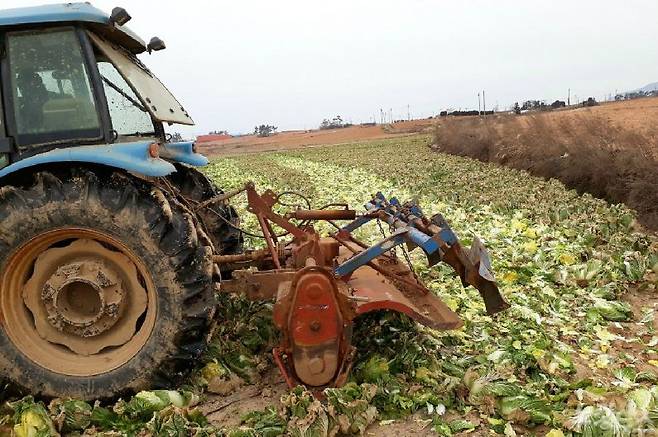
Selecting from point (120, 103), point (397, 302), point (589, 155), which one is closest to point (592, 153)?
point (589, 155)

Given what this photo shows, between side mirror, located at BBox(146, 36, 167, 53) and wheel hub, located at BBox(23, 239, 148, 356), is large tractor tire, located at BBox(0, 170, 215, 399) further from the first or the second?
side mirror, located at BBox(146, 36, 167, 53)

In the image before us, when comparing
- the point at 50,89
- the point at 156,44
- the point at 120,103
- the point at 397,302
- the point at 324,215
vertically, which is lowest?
the point at 397,302

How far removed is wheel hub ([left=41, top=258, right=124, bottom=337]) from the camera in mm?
3920

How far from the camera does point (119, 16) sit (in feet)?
13.9

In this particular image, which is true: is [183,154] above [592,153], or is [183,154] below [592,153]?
above

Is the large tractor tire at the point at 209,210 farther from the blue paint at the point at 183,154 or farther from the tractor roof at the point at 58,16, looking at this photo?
the tractor roof at the point at 58,16

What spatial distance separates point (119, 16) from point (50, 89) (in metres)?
0.72

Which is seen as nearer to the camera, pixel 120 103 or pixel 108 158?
pixel 108 158

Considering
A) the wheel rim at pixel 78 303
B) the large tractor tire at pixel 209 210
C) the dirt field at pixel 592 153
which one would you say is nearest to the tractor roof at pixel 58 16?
the wheel rim at pixel 78 303

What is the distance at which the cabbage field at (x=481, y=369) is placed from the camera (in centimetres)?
355

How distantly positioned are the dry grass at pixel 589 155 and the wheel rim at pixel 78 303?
8.03 m

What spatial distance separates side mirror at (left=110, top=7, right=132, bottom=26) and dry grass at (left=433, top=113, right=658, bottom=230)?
8118mm

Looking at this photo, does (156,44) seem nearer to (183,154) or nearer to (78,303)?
(183,154)

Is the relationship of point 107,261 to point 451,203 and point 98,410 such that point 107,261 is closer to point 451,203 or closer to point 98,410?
point 98,410
